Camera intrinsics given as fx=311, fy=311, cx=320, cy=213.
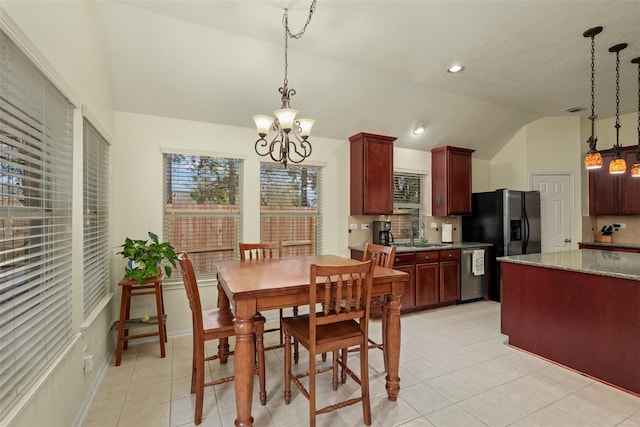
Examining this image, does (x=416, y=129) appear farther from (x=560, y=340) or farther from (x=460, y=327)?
(x=560, y=340)

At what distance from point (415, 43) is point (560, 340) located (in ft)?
9.99

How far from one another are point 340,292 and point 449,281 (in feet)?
10.6

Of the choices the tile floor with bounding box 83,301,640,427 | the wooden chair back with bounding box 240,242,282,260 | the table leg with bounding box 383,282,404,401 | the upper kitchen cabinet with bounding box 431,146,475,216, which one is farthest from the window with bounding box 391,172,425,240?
the table leg with bounding box 383,282,404,401

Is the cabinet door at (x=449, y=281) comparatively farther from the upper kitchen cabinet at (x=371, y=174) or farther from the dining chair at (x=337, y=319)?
the dining chair at (x=337, y=319)

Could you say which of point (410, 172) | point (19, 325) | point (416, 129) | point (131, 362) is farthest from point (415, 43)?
point (131, 362)

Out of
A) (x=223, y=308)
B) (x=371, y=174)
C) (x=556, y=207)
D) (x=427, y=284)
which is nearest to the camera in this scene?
(x=223, y=308)

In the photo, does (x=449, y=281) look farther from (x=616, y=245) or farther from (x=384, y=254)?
(x=616, y=245)

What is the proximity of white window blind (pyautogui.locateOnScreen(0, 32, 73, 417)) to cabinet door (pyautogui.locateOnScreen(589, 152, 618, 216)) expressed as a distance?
6979 millimetres

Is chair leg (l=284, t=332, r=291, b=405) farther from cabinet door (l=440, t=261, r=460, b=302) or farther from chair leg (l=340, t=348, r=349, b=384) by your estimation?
cabinet door (l=440, t=261, r=460, b=302)

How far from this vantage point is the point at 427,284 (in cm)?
436

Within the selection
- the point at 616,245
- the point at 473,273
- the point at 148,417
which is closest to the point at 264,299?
the point at 148,417

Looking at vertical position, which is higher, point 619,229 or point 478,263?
point 619,229

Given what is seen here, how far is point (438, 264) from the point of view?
446 cm

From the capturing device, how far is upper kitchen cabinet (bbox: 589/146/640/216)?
4812 mm
